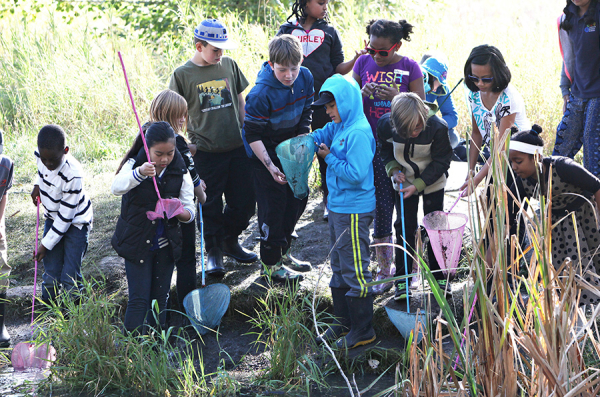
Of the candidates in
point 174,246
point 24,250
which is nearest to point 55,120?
point 24,250

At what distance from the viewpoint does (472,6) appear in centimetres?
1552

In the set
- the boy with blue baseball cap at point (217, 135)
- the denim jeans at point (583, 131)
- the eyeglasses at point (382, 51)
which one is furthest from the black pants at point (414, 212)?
the boy with blue baseball cap at point (217, 135)

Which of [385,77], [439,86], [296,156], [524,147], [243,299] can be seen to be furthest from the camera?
[439,86]

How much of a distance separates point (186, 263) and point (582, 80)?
288cm

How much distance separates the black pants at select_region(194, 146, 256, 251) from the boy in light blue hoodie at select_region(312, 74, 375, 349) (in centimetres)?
108

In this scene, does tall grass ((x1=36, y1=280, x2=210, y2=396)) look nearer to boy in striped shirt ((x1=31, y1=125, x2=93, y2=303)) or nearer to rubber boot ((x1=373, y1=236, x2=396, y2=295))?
boy in striped shirt ((x1=31, y1=125, x2=93, y2=303))

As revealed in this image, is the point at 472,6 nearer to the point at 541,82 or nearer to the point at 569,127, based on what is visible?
the point at 541,82

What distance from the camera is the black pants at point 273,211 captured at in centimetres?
409

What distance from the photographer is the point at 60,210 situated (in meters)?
3.74

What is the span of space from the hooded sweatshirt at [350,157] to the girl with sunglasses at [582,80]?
5.16ft

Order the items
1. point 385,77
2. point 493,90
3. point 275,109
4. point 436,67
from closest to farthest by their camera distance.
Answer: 1. point 493,90
2. point 275,109
3. point 385,77
4. point 436,67

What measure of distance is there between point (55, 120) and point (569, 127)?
6.62 metres

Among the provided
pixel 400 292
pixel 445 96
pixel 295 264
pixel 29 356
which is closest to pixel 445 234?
pixel 400 292

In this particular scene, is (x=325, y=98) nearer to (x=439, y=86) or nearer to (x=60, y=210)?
(x=60, y=210)
